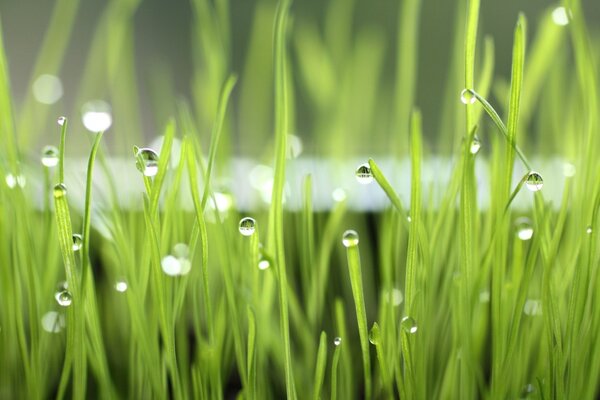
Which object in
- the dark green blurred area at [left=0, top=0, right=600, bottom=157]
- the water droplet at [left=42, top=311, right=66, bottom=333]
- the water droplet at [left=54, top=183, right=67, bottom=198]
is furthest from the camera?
the dark green blurred area at [left=0, top=0, right=600, bottom=157]

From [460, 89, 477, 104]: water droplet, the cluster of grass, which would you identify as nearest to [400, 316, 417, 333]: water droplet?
the cluster of grass

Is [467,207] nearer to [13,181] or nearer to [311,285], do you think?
[311,285]

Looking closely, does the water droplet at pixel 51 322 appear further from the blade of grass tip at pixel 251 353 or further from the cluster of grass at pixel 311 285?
the blade of grass tip at pixel 251 353

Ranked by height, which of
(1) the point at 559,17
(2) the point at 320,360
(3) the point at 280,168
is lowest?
(2) the point at 320,360

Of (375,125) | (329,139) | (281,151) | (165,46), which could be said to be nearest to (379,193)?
(329,139)

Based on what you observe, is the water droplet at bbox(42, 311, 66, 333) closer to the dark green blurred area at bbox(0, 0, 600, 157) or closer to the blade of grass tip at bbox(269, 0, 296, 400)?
the blade of grass tip at bbox(269, 0, 296, 400)

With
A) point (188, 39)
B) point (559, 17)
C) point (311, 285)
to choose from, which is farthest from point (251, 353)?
point (188, 39)
